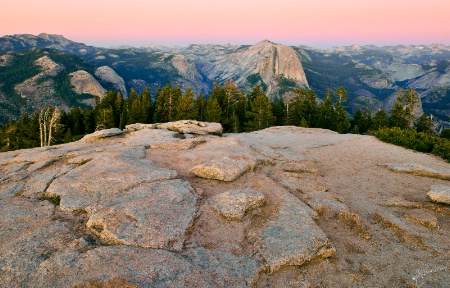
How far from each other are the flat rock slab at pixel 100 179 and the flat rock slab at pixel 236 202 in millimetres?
3794

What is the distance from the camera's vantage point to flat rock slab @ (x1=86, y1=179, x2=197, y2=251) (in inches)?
390

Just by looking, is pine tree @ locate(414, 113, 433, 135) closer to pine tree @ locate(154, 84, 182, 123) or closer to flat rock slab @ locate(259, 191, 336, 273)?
pine tree @ locate(154, 84, 182, 123)

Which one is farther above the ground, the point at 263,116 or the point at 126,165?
the point at 126,165

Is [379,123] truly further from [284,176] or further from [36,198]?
[36,198]

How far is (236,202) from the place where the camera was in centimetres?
1262

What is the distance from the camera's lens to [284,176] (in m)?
17.4

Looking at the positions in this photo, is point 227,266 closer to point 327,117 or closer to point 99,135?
point 99,135

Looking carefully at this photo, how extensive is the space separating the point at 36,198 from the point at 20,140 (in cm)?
6842

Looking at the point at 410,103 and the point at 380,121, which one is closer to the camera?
the point at 380,121

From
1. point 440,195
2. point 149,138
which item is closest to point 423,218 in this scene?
point 440,195

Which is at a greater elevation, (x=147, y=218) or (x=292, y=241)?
(x=147, y=218)

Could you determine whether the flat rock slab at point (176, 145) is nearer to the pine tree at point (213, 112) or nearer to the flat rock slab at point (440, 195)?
the flat rock slab at point (440, 195)

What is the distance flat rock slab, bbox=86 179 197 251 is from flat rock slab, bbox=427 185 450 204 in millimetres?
12548

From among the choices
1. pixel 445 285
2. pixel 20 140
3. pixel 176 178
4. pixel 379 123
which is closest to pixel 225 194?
pixel 176 178
